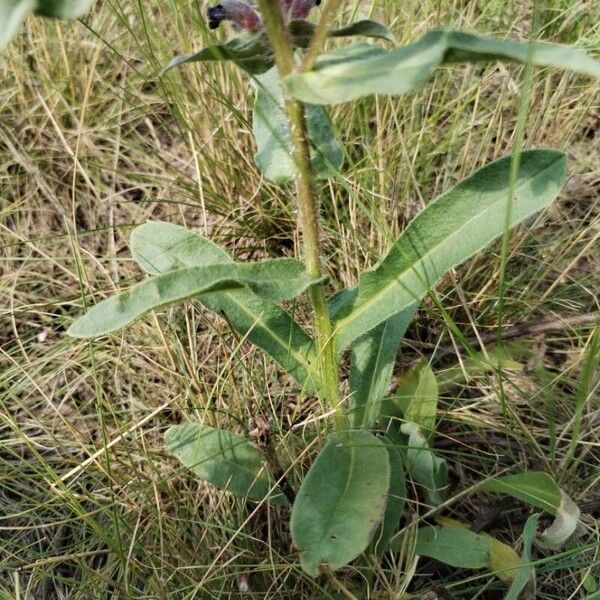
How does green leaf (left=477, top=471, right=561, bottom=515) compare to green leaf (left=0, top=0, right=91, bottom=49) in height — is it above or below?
below

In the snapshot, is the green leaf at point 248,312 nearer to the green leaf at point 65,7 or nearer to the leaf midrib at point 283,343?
the leaf midrib at point 283,343

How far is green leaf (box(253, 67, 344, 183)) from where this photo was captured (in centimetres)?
144

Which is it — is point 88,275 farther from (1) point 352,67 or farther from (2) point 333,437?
(1) point 352,67

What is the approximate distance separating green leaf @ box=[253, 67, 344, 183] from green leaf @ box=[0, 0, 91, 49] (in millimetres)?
462

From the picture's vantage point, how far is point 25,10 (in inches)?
37.9

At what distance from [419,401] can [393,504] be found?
0.66 ft

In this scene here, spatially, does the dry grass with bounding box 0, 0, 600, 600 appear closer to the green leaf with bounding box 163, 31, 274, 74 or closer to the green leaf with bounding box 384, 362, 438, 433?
the green leaf with bounding box 384, 362, 438, 433

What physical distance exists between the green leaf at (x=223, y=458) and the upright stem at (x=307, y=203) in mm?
201

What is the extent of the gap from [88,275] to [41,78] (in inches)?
26.1

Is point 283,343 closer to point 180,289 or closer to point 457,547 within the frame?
point 180,289

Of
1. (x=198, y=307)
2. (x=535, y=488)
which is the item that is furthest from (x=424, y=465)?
(x=198, y=307)

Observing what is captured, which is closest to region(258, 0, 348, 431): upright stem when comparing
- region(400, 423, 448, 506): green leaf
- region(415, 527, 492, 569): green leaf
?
region(400, 423, 448, 506): green leaf

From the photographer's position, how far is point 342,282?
1958 mm

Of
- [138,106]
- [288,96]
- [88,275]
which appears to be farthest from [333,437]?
[138,106]
